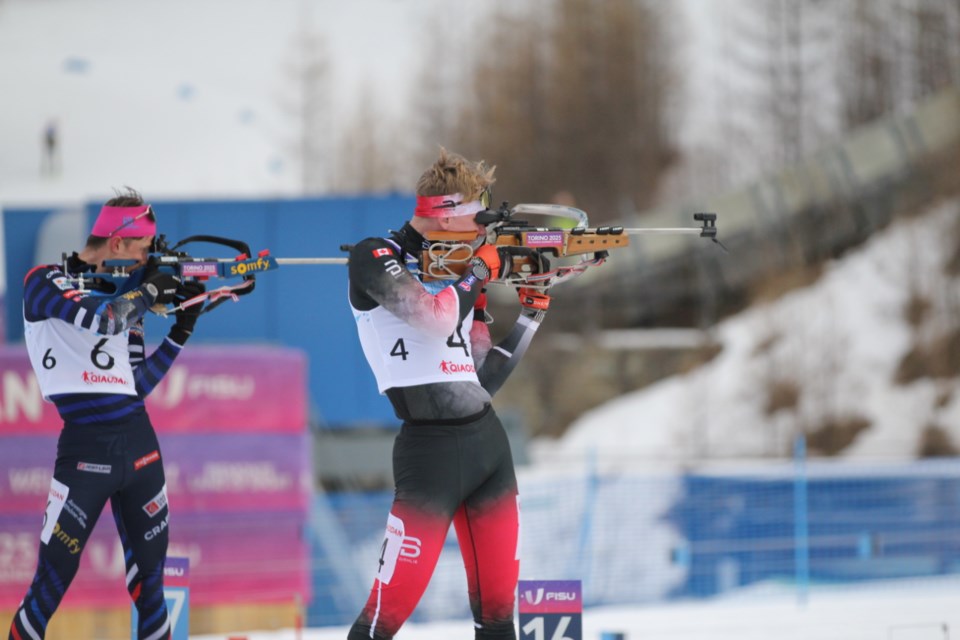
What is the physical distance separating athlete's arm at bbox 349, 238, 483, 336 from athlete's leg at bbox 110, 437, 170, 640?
51.0 inches

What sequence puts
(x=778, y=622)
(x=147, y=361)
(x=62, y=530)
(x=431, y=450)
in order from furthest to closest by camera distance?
(x=778, y=622)
(x=147, y=361)
(x=62, y=530)
(x=431, y=450)

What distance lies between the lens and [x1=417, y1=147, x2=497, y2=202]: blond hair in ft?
15.8

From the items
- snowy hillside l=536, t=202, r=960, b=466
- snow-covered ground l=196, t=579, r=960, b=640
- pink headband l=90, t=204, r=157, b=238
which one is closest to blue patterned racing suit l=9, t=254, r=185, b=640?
pink headband l=90, t=204, r=157, b=238

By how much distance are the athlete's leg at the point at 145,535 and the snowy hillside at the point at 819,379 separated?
17855 mm

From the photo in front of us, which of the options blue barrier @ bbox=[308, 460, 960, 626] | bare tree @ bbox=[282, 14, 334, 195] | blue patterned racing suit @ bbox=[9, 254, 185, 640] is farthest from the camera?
bare tree @ bbox=[282, 14, 334, 195]

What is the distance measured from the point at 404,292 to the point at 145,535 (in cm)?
166

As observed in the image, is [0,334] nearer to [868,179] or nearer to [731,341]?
[731,341]

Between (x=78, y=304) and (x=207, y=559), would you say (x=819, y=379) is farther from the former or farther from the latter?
(x=78, y=304)

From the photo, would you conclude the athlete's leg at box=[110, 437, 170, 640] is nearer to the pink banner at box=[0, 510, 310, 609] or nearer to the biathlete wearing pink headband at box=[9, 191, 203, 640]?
the biathlete wearing pink headband at box=[9, 191, 203, 640]

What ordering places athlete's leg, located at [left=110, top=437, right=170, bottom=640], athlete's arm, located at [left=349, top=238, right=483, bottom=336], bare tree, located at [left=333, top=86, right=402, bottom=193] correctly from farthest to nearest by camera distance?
1. bare tree, located at [left=333, top=86, right=402, bottom=193]
2. athlete's leg, located at [left=110, top=437, right=170, bottom=640]
3. athlete's arm, located at [left=349, top=238, right=483, bottom=336]

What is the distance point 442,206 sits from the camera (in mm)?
4848

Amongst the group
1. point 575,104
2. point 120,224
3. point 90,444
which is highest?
point 575,104

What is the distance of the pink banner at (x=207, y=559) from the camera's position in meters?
10.7

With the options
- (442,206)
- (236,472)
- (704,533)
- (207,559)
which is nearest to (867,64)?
(704,533)
